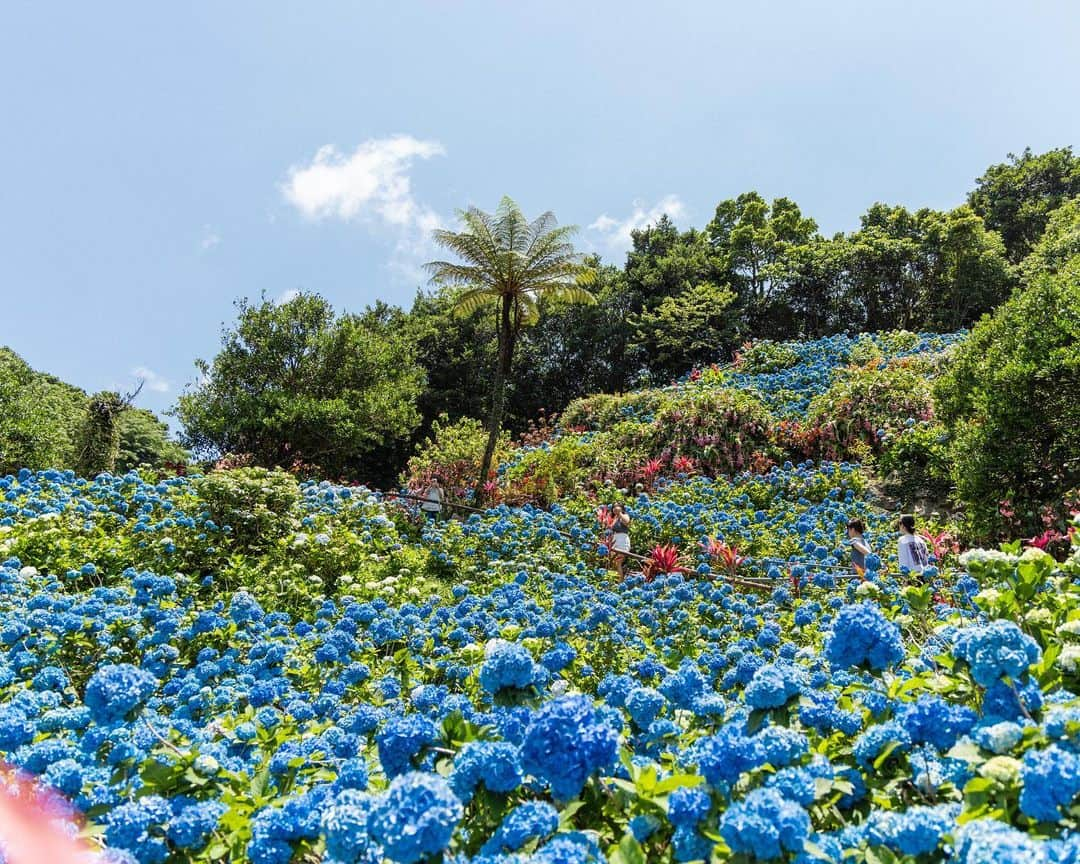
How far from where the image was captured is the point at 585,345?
2803 centimetres

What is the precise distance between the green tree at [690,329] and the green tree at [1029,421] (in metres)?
16.7

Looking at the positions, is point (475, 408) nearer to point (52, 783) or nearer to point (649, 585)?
point (649, 585)

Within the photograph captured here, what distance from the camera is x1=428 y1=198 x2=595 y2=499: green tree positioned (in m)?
14.5

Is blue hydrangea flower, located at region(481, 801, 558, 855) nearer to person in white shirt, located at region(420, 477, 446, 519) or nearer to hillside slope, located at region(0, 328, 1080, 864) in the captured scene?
hillside slope, located at region(0, 328, 1080, 864)

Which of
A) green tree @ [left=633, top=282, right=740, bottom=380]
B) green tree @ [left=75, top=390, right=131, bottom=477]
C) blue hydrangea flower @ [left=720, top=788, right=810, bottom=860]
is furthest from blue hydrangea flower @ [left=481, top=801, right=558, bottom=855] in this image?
green tree @ [left=633, top=282, right=740, bottom=380]

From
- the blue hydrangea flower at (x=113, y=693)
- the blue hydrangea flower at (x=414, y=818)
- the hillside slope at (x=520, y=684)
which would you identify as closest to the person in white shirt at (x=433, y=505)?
the hillside slope at (x=520, y=684)

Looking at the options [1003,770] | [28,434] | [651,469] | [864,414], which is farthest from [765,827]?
[28,434]

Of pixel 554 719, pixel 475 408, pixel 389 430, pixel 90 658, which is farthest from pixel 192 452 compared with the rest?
pixel 554 719

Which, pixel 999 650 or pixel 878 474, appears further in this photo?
pixel 878 474

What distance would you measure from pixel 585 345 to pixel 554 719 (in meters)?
26.7

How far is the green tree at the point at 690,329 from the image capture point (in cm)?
2503

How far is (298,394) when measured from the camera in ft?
62.2

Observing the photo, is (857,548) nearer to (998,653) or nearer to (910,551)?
(910,551)

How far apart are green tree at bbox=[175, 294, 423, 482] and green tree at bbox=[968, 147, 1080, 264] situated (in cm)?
2650
